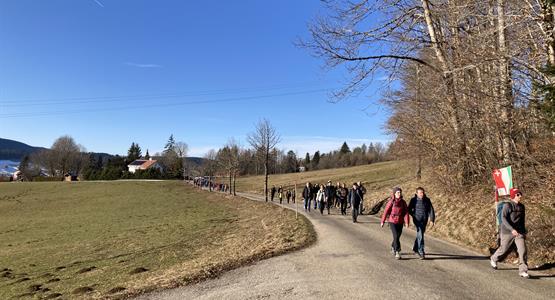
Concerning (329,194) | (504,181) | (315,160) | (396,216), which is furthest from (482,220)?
(315,160)

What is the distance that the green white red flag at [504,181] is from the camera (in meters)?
10.2

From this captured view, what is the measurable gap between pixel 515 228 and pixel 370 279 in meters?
3.27

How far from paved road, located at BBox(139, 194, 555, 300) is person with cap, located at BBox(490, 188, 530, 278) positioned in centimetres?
40

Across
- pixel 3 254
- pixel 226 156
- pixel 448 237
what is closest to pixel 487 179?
pixel 448 237

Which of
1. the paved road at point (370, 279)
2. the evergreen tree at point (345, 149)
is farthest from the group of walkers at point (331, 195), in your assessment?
the evergreen tree at point (345, 149)

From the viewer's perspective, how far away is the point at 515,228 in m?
8.73

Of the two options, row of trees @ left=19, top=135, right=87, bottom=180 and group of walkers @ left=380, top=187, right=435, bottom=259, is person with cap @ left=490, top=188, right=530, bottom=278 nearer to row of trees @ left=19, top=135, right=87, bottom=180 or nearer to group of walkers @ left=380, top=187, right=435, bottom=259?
group of walkers @ left=380, top=187, right=435, bottom=259

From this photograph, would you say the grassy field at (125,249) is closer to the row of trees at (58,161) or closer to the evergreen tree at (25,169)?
the evergreen tree at (25,169)

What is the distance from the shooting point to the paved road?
7206 millimetres

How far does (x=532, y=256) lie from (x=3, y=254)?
66.5ft

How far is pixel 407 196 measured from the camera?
25.2 metres

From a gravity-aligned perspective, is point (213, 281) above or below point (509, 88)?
below

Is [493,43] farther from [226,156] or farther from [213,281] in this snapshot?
[226,156]

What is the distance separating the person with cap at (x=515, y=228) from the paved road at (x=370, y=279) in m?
0.40
